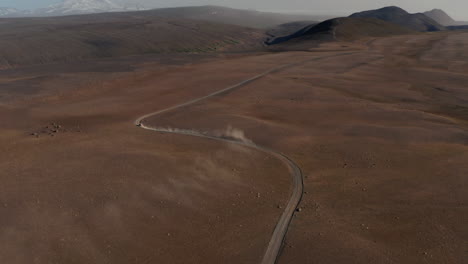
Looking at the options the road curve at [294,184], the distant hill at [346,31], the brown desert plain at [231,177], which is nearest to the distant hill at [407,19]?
the distant hill at [346,31]

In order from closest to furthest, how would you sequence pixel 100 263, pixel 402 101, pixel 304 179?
pixel 100 263
pixel 304 179
pixel 402 101

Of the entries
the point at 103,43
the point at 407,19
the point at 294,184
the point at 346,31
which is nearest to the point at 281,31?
the point at 407,19

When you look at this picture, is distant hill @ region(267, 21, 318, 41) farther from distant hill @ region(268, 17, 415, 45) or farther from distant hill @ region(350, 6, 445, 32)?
distant hill @ region(350, 6, 445, 32)

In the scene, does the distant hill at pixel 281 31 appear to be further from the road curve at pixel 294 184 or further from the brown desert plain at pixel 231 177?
the road curve at pixel 294 184

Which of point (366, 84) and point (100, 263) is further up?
point (366, 84)

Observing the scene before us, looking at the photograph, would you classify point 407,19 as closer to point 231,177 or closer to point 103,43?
point 103,43

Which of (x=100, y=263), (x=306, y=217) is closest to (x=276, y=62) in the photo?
(x=306, y=217)

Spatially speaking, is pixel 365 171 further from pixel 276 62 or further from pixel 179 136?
pixel 276 62
